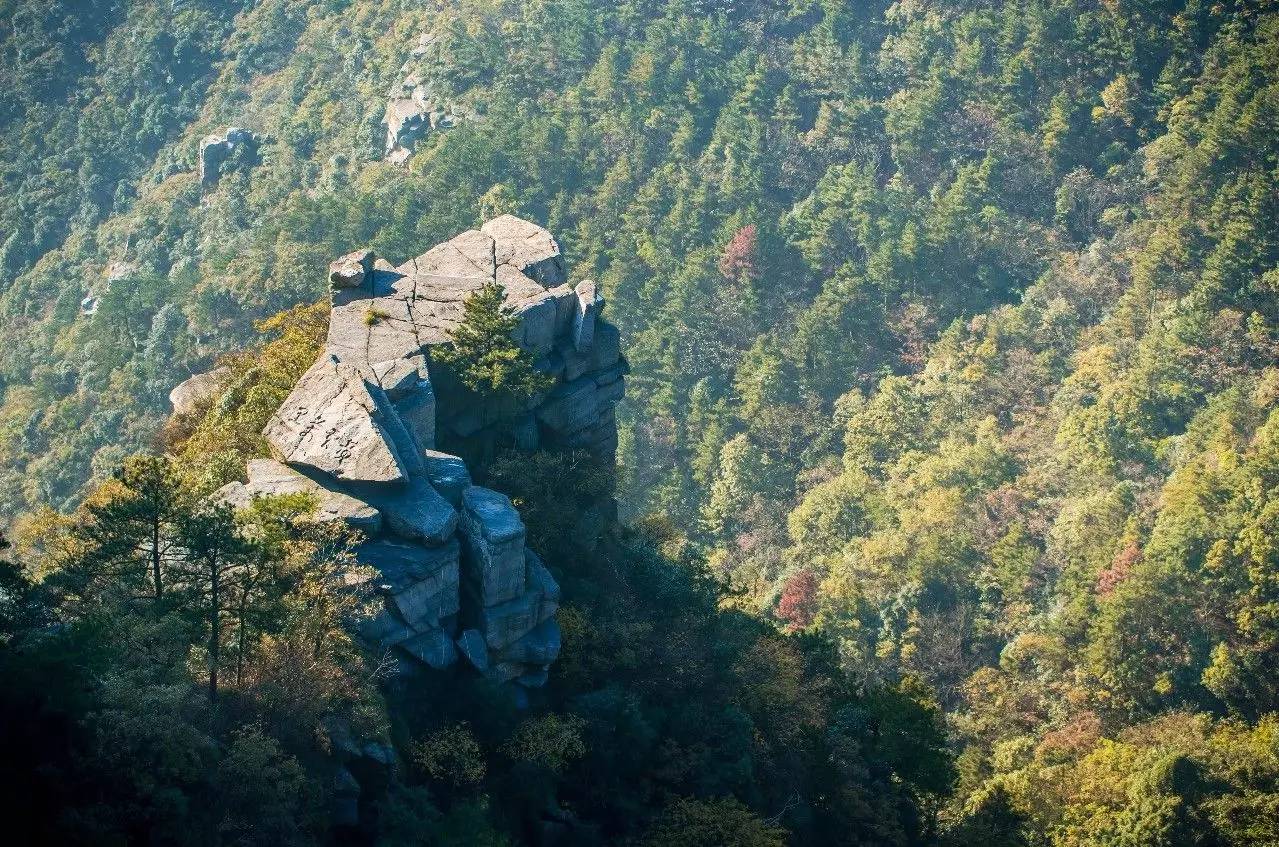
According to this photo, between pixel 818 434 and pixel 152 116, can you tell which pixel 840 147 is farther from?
pixel 152 116

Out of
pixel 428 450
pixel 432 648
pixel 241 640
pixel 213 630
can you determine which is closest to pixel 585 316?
pixel 428 450

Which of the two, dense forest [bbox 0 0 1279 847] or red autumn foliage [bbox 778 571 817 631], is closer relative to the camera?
dense forest [bbox 0 0 1279 847]

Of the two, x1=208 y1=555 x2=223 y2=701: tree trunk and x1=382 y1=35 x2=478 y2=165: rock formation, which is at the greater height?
x1=382 y1=35 x2=478 y2=165: rock formation

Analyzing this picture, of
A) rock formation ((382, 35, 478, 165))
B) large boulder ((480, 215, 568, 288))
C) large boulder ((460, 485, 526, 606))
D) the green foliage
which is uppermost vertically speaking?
rock formation ((382, 35, 478, 165))

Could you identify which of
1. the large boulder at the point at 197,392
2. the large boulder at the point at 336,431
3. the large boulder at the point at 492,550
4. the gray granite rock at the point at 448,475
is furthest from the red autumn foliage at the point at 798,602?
the large boulder at the point at 336,431

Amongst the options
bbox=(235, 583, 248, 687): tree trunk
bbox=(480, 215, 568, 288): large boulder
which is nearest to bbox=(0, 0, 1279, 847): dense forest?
bbox=(235, 583, 248, 687): tree trunk

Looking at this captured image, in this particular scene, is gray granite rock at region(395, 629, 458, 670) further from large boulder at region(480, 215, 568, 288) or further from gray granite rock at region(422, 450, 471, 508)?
large boulder at region(480, 215, 568, 288)

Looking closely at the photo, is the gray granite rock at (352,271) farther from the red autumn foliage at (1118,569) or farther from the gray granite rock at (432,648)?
the red autumn foliage at (1118,569)
